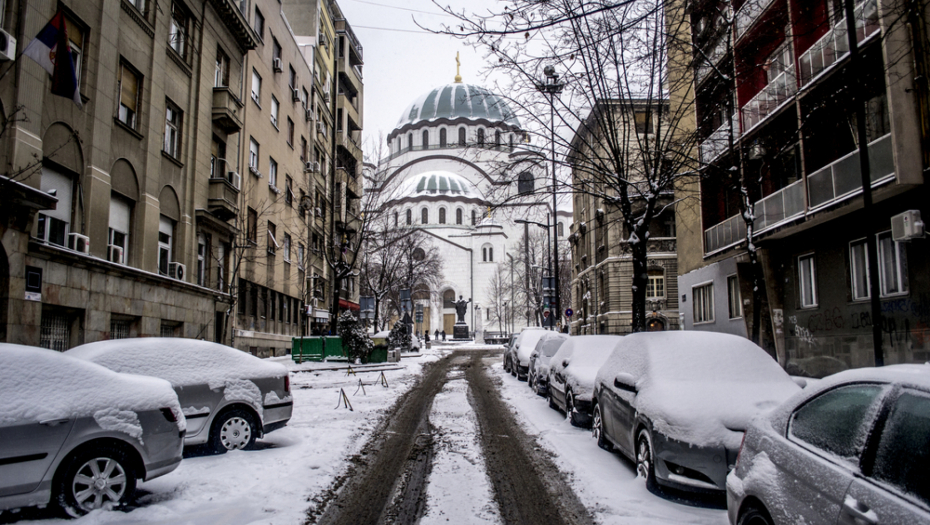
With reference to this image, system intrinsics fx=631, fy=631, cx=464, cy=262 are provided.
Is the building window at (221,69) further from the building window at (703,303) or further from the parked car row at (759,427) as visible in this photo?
the building window at (703,303)

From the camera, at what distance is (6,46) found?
10867mm

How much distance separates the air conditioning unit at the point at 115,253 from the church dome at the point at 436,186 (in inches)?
3089

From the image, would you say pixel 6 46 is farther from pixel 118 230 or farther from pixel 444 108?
pixel 444 108

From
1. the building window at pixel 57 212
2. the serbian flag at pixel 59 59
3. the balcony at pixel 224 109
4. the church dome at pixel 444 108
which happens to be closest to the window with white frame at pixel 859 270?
the serbian flag at pixel 59 59

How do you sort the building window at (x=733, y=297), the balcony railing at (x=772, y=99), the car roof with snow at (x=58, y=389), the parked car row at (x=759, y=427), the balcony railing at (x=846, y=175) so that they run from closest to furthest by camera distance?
the parked car row at (x=759, y=427)
the car roof with snow at (x=58, y=389)
the balcony railing at (x=846, y=175)
the balcony railing at (x=772, y=99)
the building window at (x=733, y=297)

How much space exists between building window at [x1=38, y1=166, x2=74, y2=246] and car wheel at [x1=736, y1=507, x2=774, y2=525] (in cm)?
1325

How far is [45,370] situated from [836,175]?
624 inches

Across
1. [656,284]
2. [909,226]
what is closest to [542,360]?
[909,226]

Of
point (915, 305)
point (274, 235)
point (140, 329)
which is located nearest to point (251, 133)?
point (274, 235)

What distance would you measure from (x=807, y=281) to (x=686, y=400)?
43.6ft

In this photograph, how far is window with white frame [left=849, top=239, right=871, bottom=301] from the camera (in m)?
14.7

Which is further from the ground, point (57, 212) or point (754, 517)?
point (57, 212)

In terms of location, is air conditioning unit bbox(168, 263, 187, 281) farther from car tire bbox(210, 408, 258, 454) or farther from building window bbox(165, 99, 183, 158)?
car tire bbox(210, 408, 258, 454)

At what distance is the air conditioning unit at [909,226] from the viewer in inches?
475
